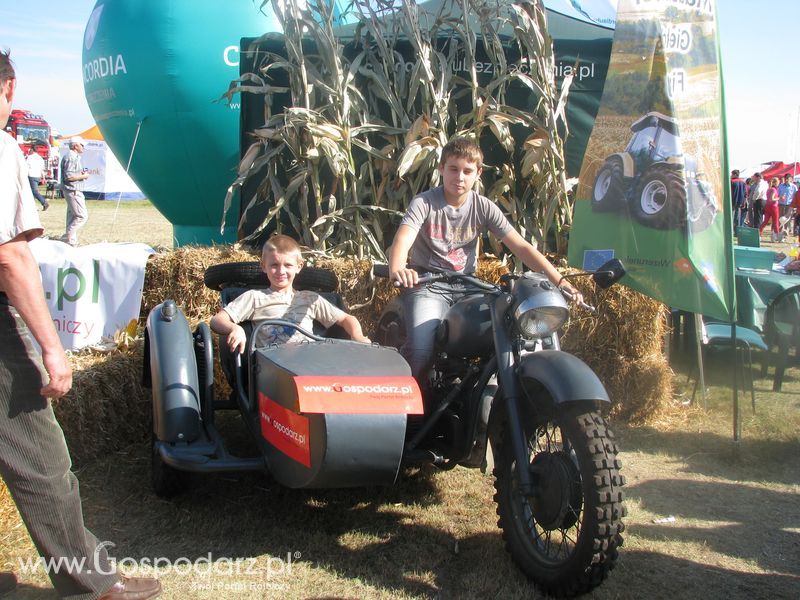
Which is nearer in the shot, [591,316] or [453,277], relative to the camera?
[453,277]

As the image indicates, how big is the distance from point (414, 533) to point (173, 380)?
49.1 inches

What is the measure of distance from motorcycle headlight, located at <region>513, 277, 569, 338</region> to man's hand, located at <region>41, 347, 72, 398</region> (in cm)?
154

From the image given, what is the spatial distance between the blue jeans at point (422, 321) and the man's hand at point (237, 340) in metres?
0.71

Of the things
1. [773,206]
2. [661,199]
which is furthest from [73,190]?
[773,206]

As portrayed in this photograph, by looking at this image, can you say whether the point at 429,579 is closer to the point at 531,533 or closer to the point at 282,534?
the point at 531,533

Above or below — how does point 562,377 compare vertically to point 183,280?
below

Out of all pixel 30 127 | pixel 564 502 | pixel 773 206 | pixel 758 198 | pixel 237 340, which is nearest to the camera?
pixel 564 502

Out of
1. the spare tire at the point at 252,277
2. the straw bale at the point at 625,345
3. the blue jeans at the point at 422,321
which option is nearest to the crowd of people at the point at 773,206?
the straw bale at the point at 625,345

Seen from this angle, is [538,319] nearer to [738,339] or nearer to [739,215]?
[738,339]

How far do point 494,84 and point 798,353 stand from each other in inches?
117

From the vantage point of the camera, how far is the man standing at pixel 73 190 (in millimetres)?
11055

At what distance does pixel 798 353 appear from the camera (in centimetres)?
531

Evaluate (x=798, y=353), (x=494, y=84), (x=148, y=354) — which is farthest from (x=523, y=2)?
(x=148, y=354)

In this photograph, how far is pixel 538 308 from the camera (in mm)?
2662
